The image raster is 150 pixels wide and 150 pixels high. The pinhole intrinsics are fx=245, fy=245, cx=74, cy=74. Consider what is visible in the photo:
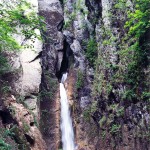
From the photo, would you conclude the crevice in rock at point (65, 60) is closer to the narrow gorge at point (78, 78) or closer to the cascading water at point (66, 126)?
the narrow gorge at point (78, 78)

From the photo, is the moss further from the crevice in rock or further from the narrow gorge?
the crevice in rock

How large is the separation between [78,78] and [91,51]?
238 centimetres

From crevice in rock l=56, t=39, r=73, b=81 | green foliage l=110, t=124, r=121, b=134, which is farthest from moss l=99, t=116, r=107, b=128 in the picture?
crevice in rock l=56, t=39, r=73, b=81

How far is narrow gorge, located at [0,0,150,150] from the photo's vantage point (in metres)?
10.2

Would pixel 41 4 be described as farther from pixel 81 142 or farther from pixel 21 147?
pixel 21 147

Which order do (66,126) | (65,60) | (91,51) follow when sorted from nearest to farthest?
(66,126), (91,51), (65,60)

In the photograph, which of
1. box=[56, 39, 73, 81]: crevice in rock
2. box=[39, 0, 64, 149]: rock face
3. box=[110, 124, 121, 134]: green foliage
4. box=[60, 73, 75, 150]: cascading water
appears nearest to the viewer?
box=[110, 124, 121, 134]: green foliage

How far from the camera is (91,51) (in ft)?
60.5

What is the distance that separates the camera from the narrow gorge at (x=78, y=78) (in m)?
10.2

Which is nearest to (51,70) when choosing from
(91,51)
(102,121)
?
(91,51)

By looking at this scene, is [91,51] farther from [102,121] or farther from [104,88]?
[102,121]

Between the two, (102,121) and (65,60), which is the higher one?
(65,60)

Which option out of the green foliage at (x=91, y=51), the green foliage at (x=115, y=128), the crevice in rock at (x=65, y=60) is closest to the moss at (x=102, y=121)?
the green foliage at (x=115, y=128)

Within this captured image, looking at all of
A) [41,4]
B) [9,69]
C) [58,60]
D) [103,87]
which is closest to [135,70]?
[103,87]
